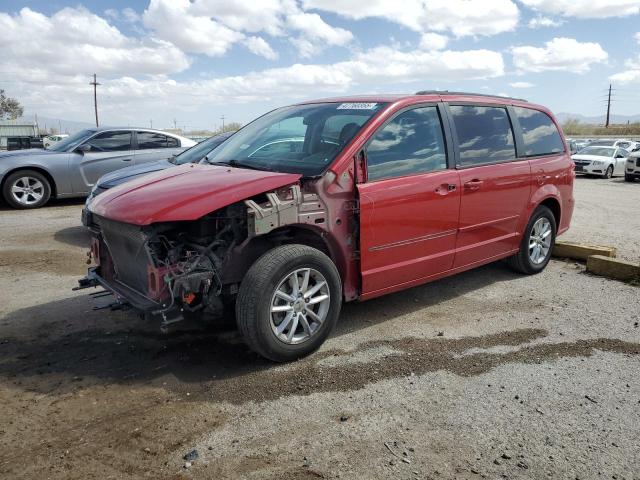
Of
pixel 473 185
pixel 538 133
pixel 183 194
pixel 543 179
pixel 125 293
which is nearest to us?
pixel 183 194

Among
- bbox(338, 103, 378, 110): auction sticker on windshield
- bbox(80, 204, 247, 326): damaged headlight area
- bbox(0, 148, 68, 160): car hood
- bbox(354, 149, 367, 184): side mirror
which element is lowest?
bbox(80, 204, 247, 326): damaged headlight area

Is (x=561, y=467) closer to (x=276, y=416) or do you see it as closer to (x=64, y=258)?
(x=276, y=416)

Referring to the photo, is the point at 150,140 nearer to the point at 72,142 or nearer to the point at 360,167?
the point at 72,142

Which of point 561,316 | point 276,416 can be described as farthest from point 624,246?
point 276,416

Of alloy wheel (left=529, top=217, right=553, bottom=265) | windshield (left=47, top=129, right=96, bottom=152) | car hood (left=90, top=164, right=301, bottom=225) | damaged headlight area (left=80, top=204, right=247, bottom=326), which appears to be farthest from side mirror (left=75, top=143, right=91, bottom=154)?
alloy wheel (left=529, top=217, right=553, bottom=265)

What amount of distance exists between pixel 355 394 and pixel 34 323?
287 cm

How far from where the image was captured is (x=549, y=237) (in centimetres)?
609

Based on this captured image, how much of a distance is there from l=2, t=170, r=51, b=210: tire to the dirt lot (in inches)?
227

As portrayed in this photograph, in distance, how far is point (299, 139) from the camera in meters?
4.46

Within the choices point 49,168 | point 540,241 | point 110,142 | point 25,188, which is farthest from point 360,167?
point 25,188

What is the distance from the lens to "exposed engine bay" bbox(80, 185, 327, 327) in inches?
138

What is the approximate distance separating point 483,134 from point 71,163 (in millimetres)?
8350

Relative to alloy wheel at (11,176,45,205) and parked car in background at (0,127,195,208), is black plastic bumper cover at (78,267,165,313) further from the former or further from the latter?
alloy wheel at (11,176,45,205)

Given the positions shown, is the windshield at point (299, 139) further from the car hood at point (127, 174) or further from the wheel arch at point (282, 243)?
the car hood at point (127, 174)
